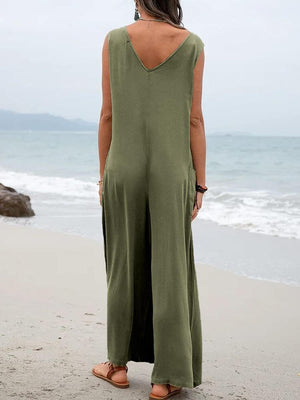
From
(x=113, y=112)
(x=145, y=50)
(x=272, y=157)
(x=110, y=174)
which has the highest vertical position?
(x=145, y=50)

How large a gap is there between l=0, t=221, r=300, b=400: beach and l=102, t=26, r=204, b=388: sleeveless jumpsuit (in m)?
0.37

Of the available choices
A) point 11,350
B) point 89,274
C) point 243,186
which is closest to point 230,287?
point 89,274

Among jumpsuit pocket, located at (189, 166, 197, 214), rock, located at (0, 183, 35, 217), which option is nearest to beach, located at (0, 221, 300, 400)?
jumpsuit pocket, located at (189, 166, 197, 214)

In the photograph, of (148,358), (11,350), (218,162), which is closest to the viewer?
(148,358)

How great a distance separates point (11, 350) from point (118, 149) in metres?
1.29

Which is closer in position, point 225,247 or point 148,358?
point 148,358

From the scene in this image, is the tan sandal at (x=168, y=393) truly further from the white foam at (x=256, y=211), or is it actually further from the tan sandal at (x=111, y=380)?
the white foam at (x=256, y=211)

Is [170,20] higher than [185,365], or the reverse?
[170,20]

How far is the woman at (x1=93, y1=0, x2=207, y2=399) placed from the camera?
258 cm

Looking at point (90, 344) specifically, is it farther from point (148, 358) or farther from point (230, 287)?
point (230, 287)

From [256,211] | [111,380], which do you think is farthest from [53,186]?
[111,380]

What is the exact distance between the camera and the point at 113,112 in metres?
2.65

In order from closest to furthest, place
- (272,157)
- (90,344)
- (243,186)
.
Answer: (90,344)
(243,186)
(272,157)

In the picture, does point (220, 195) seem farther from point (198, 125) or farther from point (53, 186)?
point (198, 125)
